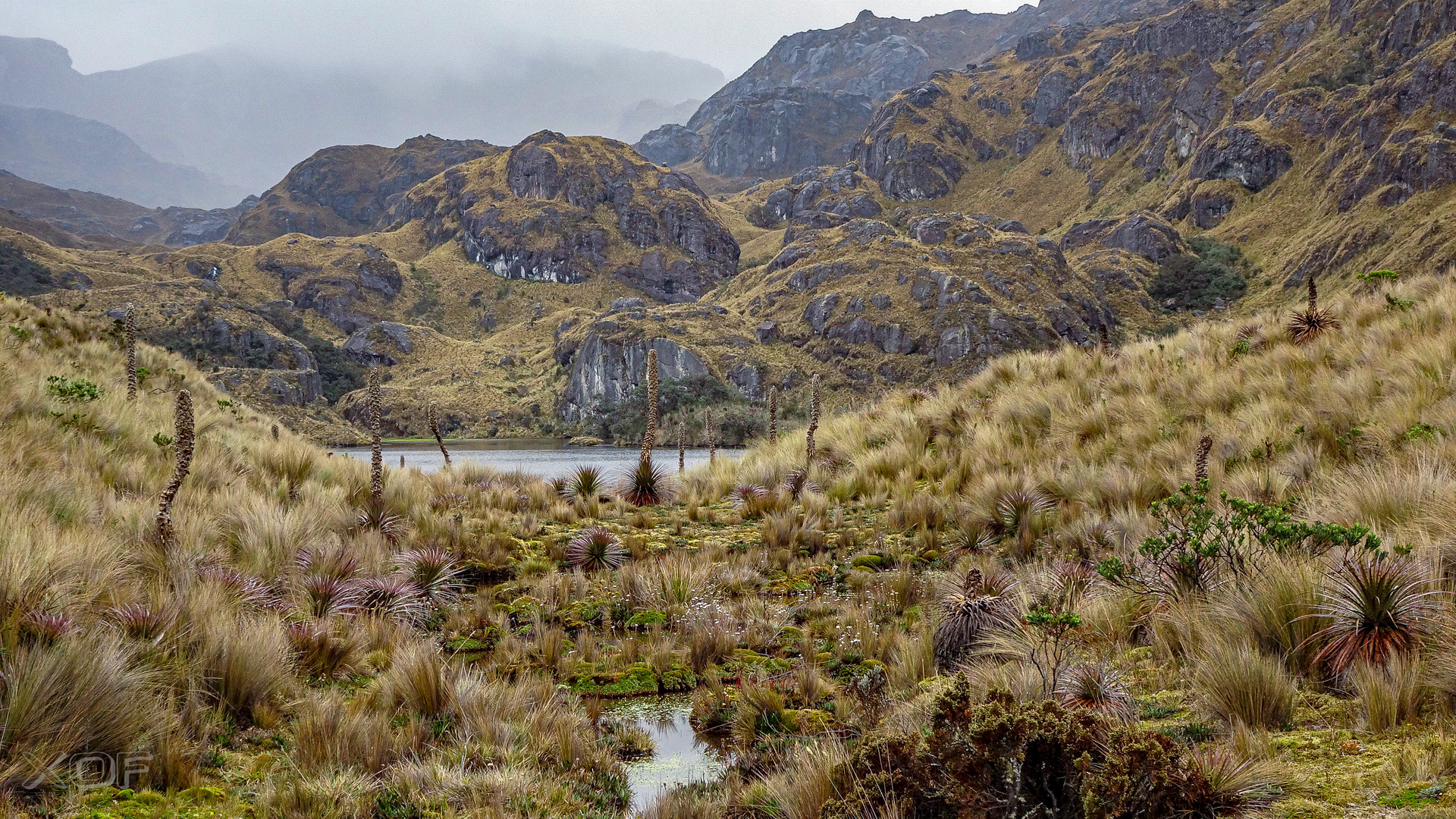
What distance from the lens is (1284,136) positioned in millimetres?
131125

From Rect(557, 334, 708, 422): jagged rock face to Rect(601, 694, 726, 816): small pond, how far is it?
326 feet

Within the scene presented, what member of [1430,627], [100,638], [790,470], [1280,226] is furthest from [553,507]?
[1280,226]

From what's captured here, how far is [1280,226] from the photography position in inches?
4828

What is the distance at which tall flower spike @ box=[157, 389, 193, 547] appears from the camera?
560 cm

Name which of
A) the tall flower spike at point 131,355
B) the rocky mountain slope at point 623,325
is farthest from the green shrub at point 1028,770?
the rocky mountain slope at point 623,325

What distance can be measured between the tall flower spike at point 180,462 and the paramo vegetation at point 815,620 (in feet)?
0.17

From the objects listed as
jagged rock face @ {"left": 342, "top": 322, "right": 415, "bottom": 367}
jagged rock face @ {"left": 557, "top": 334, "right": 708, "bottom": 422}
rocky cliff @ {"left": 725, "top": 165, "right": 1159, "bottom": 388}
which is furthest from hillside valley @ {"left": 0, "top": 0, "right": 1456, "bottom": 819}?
jagged rock face @ {"left": 342, "top": 322, "right": 415, "bottom": 367}

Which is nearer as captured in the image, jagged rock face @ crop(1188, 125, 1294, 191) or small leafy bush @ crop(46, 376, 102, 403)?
small leafy bush @ crop(46, 376, 102, 403)

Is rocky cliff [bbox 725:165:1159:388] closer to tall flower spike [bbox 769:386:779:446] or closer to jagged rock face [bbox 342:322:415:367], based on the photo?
jagged rock face [bbox 342:322:415:367]

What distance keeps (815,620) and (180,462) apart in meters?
5.26

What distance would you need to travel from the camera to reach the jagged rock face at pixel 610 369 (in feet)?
345

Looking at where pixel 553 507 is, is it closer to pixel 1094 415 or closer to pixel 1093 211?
pixel 1094 415

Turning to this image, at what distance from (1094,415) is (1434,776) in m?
8.91

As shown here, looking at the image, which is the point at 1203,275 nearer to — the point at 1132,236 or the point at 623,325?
the point at 1132,236
